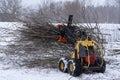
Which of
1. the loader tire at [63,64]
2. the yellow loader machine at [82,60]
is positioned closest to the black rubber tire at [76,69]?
the yellow loader machine at [82,60]

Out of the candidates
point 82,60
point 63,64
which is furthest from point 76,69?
point 63,64

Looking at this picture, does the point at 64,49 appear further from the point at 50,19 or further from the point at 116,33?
the point at 116,33

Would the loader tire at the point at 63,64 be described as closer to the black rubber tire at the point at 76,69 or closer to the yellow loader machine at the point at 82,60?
the yellow loader machine at the point at 82,60

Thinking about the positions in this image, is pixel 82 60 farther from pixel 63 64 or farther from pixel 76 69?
pixel 63 64

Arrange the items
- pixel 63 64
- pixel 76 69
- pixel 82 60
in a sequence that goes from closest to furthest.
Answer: pixel 76 69
pixel 82 60
pixel 63 64

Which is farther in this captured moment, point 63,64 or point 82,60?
point 63,64

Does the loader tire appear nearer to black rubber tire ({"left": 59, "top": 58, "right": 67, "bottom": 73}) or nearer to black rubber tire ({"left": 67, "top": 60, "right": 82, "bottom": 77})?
black rubber tire ({"left": 59, "top": 58, "right": 67, "bottom": 73})

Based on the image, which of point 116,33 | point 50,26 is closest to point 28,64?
point 50,26

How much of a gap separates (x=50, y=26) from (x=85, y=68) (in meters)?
2.86

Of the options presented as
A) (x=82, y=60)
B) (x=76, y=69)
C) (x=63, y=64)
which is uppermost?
(x=82, y=60)

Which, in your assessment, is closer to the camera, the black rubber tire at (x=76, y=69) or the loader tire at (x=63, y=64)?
the black rubber tire at (x=76, y=69)

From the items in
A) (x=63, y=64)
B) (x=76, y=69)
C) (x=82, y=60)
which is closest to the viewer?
(x=76, y=69)

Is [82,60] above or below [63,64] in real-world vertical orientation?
above

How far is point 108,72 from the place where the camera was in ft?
34.6
